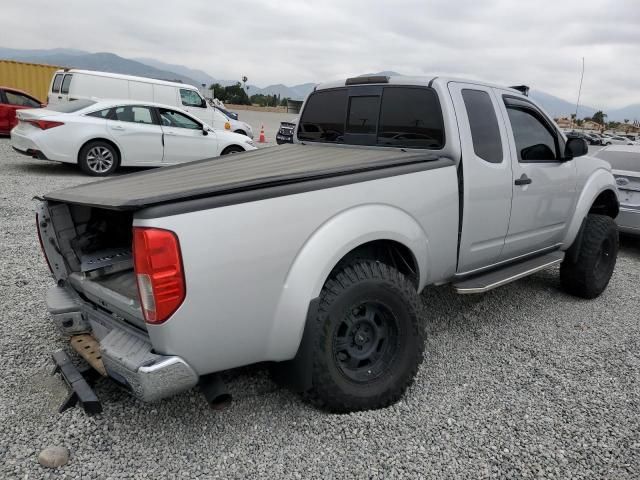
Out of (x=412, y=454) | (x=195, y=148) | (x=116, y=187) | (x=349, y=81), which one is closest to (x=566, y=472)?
(x=412, y=454)

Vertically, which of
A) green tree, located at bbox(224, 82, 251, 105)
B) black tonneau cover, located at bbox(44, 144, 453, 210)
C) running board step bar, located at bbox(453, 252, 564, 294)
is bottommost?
running board step bar, located at bbox(453, 252, 564, 294)

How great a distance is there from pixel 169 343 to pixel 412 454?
4.23 feet

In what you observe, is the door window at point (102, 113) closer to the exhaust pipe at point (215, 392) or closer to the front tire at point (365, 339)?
the front tire at point (365, 339)

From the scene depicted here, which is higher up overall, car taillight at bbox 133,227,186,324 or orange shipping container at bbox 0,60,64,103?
orange shipping container at bbox 0,60,64,103

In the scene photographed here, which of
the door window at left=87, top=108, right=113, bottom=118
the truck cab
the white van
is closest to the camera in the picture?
the truck cab

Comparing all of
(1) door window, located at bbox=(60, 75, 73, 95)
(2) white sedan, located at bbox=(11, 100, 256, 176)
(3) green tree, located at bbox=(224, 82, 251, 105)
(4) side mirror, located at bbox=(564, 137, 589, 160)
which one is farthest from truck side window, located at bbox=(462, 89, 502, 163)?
(3) green tree, located at bbox=(224, 82, 251, 105)

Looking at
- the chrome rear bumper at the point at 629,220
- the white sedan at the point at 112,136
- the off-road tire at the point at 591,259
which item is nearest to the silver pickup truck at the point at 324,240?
the off-road tire at the point at 591,259

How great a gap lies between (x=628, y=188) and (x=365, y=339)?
5601 mm

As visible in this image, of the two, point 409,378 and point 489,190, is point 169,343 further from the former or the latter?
point 489,190

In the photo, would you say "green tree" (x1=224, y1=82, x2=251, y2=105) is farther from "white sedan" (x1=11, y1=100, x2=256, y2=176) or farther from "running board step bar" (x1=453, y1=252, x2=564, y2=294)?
"running board step bar" (x1=453, y1=252, x2=564, y2=294)

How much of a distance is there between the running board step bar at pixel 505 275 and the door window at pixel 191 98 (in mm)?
12325

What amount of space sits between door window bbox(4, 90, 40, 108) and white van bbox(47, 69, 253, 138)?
3.24 ft

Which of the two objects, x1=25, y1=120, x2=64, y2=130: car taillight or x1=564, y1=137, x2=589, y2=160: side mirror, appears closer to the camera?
x1=564, y1=137, x2=589, y2=160: side mirror

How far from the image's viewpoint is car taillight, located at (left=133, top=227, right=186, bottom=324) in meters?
2.00
